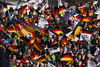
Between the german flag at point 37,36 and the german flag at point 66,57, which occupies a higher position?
the german flag at point 37,36

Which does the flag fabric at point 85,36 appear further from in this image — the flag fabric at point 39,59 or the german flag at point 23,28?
the german flag at point 23,28

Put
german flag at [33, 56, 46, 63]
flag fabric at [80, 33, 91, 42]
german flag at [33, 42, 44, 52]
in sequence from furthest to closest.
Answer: flag fabric at [80, 33, 91, 42] → german flag at [33, 42, 44, 52] → german flag at [33, 56, 46, 63]

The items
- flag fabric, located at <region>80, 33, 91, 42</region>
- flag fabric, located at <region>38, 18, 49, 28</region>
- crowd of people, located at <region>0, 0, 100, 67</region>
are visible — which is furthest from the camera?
flag fabric, located at <region>38, 18, 49, 28</region>

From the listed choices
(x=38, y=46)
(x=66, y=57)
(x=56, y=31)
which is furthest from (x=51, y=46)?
(x=66, y=57)

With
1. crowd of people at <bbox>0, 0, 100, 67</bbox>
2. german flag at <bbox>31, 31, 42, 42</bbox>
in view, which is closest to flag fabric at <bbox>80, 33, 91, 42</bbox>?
crowd of people at <bbox>0, 0, 100, 67</bbox>

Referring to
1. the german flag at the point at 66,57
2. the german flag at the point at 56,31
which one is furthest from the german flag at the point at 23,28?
the german flag at the point at 66,57

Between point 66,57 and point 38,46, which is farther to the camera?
point 38,46

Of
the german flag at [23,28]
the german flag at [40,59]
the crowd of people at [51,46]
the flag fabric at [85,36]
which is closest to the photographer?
the german flag at [23,28]

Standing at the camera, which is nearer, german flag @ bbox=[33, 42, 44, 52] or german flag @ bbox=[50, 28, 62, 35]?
german flag @ bbox=[50, 28, 62, 35]

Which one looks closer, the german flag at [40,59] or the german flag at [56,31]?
the german flag at [40,59]

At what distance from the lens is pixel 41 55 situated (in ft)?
21.8

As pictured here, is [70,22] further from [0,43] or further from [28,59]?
[0,43]

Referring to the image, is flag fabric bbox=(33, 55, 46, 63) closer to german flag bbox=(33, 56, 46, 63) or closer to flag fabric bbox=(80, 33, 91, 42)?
german flag bbox=(33, 56, 46, 63)

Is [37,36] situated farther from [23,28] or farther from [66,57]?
[66,57]
